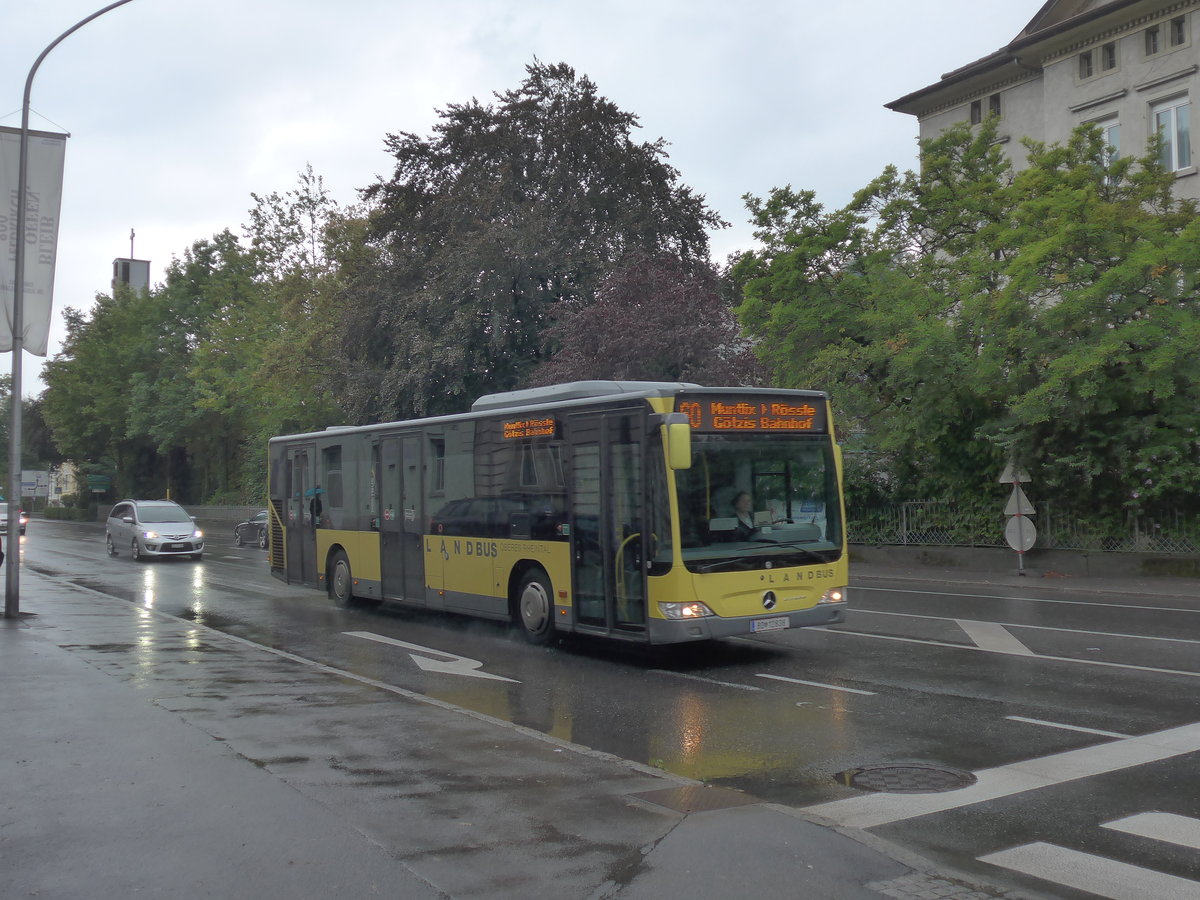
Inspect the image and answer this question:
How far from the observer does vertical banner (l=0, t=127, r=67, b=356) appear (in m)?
15.0

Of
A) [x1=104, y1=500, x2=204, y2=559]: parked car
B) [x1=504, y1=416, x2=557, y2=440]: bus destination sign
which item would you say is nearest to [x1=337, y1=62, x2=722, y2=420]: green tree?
[x1=104, y1=500, x2=204, y2=559]: parked car

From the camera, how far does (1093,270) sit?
20188mm

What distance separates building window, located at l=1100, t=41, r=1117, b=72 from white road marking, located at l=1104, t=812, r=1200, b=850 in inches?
1336

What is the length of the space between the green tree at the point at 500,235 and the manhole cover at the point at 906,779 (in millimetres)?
27038

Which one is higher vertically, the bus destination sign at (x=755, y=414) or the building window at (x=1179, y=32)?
the building window at (x=1179, y=32)

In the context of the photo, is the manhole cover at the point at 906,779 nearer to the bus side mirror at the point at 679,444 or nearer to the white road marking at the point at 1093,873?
the white road marking at the point at 1093,873

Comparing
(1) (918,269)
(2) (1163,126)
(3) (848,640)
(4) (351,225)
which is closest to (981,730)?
(3) (848,640)

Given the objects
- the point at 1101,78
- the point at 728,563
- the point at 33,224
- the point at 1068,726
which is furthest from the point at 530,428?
the point at 1101,78

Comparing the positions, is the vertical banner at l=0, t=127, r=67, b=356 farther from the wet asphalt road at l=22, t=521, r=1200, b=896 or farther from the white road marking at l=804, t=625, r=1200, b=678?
the white road marking at l=804, t=625, r=1200, b=678

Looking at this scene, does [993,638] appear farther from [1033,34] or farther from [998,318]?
[1033,34]

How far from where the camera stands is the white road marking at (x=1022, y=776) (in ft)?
19.7

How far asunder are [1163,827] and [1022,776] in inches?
43.8

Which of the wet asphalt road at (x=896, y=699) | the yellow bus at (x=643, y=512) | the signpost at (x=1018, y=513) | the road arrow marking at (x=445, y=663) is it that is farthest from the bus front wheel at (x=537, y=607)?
the signpost at (x=1018, y=513)

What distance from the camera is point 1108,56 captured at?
34.5 metres
